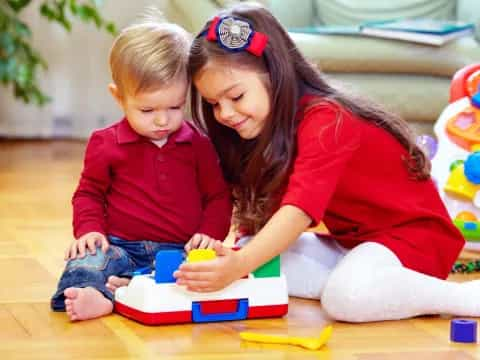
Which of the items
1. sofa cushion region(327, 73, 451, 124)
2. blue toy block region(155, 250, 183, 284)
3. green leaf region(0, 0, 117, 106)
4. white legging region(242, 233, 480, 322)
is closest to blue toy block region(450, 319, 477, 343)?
white legging region(242, 233, 480, 322)

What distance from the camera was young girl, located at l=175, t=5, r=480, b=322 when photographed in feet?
4.79

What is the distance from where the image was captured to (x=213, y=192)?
168 centimetres

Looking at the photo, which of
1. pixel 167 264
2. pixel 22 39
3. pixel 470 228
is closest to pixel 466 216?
pixel 470 228

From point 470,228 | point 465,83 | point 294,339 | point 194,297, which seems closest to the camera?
point 294,339

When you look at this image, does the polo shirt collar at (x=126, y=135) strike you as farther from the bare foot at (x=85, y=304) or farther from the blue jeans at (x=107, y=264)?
the bare foot at (x=85, y=304)

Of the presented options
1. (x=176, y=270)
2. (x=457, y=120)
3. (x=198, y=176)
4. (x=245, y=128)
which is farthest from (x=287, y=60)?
(x=457, y=120)

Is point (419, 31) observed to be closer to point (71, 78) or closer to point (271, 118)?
point (271, 118)

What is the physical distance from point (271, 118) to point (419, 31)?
1.24 meters

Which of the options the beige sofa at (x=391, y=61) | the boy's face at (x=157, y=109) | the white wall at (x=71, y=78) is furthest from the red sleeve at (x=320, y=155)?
the white wall at (x=71, y=78)

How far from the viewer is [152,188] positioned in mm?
1643

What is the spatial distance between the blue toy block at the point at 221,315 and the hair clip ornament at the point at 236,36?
38 cm

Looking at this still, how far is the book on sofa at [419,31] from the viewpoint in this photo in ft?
8.72

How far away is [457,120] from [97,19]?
1693mm

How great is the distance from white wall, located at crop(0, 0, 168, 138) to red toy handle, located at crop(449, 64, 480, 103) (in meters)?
1.75
